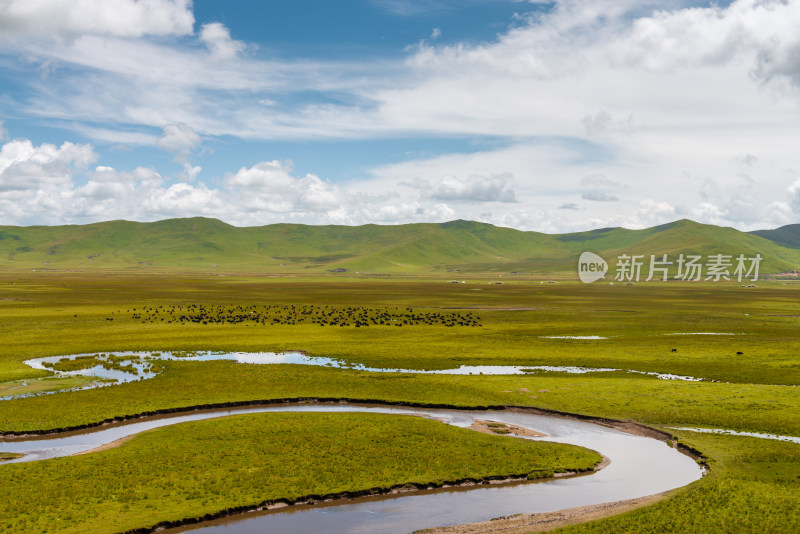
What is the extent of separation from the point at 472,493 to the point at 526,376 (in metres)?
29.0

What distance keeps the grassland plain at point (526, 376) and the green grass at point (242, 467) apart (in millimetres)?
7933

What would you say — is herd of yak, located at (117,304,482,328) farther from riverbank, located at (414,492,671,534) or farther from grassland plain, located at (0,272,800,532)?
riverbank, located at (414,492,671,534)

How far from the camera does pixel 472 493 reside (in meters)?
28.0

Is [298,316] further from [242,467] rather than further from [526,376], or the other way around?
[242,467]

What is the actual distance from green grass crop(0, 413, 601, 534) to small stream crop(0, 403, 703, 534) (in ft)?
3.71

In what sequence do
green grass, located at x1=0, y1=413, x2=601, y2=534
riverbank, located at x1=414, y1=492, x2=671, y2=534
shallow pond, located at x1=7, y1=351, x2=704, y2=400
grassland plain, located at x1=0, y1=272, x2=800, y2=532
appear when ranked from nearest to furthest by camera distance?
riverbank, located at x1=414, y1=492, x2=671, y2=534 < green grass, located at x1=0, y1=413, x2=601, y2=534 < grassland plain, located at x1=0, y1=272, x2=800, y2=532 < shallow pond, located at x1=7, y1=351, x2=704, y2=400

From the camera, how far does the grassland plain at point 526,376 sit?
1277 inches

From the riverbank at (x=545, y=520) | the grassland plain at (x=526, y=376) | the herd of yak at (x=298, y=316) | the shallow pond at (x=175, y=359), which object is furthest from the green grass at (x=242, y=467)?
the herd of yak at (x=298, y=316)

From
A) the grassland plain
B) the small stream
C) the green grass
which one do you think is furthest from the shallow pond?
the green grass

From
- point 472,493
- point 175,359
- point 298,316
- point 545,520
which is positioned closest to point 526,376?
point 472,493

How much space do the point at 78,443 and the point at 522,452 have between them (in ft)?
89.5

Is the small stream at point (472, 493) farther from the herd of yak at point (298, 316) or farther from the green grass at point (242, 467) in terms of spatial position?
the herd of yak at point (298, 316)

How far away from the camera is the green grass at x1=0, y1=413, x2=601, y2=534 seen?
80.5 ft

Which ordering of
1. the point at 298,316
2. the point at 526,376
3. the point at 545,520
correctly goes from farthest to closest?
1. the point at 298,316
2. the point at 526,376
3. the point at 545,520
